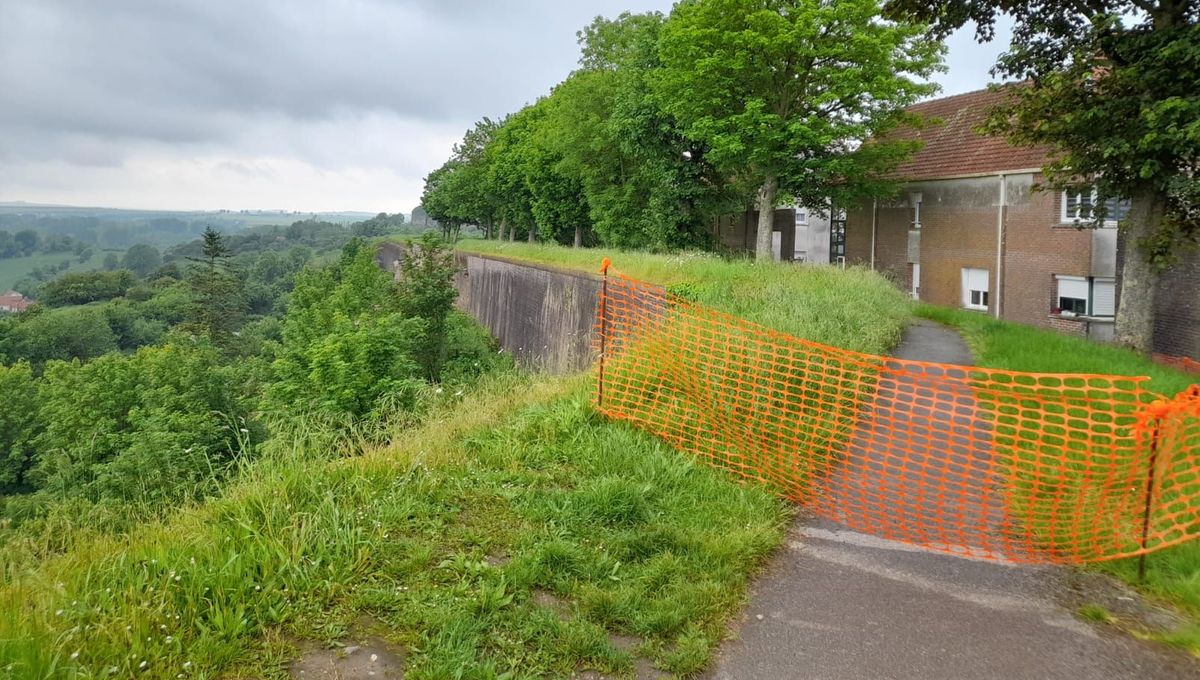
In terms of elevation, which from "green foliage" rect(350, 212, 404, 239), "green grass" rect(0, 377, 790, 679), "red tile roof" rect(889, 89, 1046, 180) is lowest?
"green grass" rect(0, 377, 790, 679)

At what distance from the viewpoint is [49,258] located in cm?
18238

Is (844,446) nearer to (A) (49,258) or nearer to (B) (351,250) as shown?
(B) (351,250)

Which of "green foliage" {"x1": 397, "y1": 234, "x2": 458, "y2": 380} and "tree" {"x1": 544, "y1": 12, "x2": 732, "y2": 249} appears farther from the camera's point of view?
"tree" {"x1": 544, "y1": 12, "x2": 732, "y2": 249}

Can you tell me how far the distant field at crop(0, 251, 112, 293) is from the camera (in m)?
155

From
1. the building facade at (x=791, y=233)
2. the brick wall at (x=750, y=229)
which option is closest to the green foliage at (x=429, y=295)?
the brick wall at (x=750, y=229)

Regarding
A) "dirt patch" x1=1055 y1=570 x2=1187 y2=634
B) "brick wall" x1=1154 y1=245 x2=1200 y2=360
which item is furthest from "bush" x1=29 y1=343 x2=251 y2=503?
"brick wall" x1=1154 y1=245 x2=1200 y2=360

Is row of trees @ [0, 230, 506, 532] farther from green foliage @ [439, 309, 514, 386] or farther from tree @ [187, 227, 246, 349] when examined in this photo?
tree @ [187, 227, 246, 349]

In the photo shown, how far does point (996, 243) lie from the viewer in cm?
2803

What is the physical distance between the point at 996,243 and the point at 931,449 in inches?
1002

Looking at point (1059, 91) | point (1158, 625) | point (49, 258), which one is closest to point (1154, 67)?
point (1059, 91)

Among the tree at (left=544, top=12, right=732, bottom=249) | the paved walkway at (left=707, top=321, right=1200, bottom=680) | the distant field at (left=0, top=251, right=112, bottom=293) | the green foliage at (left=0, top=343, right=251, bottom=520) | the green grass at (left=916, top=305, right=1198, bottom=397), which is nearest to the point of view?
the paved walkway at (left=707, top=321, right=1200, bottom=680)

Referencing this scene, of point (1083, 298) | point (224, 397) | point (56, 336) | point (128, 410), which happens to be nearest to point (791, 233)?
point (1083, 298)

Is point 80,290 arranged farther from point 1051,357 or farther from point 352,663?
point 352,663

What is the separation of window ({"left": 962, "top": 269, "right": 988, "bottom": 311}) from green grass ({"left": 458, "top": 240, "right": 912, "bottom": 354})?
14.8 metres
